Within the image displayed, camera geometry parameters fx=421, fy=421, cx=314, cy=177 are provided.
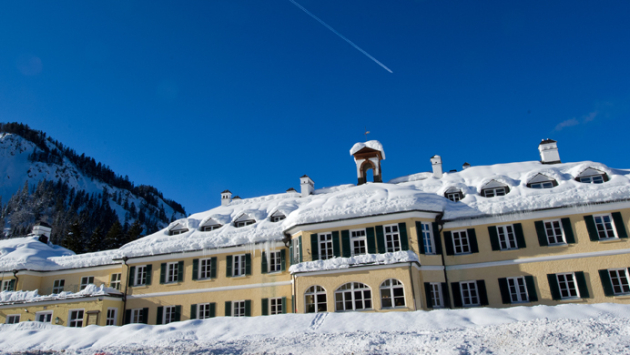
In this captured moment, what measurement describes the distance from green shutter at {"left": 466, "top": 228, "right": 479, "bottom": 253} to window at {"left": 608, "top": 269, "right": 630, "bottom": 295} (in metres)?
5.95

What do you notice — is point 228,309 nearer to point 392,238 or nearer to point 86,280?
point 392,238

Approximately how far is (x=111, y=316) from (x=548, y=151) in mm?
29342

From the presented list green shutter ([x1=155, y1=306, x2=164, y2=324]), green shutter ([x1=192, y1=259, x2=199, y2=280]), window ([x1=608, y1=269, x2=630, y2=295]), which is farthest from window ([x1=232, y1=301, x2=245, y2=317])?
window ([x1=608, y1=269, x2=630, y2=295])

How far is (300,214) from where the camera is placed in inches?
889

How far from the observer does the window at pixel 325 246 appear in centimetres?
2155

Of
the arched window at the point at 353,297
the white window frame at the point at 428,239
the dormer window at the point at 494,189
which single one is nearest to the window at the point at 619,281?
the dormer window at the point at 494,189

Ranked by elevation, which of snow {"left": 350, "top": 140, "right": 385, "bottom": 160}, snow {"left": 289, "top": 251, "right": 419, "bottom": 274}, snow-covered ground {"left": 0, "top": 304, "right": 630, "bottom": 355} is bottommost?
snow-covered ground {"left": 0, "top": 304, "right": 630, "bottom": 355}

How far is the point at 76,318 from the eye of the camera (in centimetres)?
2545

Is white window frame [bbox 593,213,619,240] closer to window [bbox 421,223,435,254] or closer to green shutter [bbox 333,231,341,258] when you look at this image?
Answer: window [bbox 421,223,435,254]

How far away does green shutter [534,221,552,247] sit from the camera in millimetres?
21053

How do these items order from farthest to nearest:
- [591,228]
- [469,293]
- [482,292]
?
[469,293], [482,292], [591,228]

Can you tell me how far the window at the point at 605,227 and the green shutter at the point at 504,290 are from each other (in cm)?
501

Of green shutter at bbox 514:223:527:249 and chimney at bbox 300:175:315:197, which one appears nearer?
green shutter at bbox 514:223:527:249

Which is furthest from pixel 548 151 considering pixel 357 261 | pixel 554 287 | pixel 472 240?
pixel 357 261
